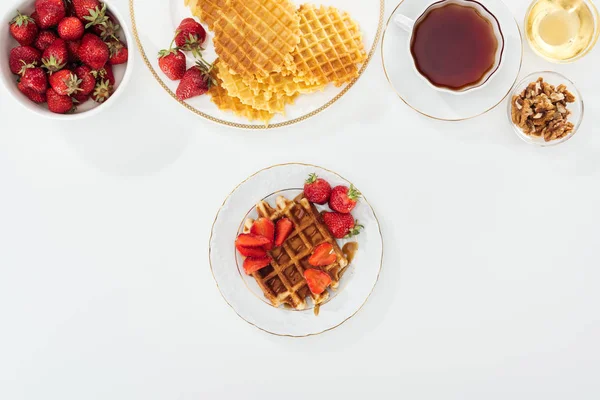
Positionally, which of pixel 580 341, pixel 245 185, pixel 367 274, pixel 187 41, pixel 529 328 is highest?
pixel 187 41

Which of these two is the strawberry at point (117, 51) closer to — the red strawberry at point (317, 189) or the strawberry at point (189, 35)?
the strawberry at point (189, 35)

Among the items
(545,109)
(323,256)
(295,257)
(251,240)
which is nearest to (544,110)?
(545,109)

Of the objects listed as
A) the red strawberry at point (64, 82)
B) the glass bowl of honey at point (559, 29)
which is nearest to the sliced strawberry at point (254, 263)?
the red strawberry at point (64, 82)

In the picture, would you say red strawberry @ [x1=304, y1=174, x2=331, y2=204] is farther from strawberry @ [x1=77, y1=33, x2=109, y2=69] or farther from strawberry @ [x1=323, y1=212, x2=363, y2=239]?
strawberry @ [x1=77, y1=33, x2=109, y2=69]

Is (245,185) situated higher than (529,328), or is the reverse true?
(245,185)

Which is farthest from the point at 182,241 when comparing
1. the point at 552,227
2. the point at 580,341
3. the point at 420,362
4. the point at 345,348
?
the point at 580,341

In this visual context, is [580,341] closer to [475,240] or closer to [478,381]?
[478,381]

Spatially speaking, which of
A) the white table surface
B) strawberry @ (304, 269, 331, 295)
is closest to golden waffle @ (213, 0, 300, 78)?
the white table surface

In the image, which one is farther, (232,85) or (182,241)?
(182,241)
